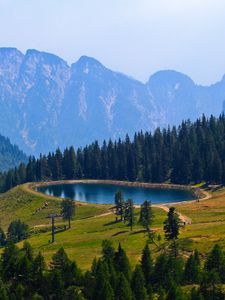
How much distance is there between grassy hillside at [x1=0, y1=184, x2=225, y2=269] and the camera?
10938cm

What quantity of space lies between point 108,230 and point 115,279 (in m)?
64.0

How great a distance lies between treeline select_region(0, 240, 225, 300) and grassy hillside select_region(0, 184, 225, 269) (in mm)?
15593

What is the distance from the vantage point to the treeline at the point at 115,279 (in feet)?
249

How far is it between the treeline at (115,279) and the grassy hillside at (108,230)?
1559 centimetres

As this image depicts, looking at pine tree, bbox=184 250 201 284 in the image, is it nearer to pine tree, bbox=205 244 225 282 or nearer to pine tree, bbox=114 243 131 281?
pine tree, bbox=205 244 225 282

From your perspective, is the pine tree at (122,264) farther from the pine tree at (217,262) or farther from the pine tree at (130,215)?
the pine tree at (130,215)

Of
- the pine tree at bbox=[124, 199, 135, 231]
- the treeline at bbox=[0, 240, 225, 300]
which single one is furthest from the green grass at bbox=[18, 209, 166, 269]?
the treeline at bbox=[0, 240, 225, 300]

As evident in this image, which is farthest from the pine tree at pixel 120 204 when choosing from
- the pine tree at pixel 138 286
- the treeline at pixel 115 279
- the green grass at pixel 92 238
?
the pine tree at pixel 138 286

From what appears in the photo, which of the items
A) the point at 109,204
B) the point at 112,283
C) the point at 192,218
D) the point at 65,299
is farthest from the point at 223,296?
the point at 109,204

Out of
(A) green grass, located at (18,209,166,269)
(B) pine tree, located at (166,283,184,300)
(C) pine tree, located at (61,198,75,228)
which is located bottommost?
(B) pine tree, located at (166,283,184,300)

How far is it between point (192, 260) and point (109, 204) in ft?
368

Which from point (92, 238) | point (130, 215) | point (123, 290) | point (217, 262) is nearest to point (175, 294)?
point (123, 290)

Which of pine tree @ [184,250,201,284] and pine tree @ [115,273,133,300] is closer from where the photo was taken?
pine tree @ [115,273,133,300]

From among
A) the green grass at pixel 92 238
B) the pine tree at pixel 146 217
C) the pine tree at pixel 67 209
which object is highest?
the pine tree at pixel 67 209
